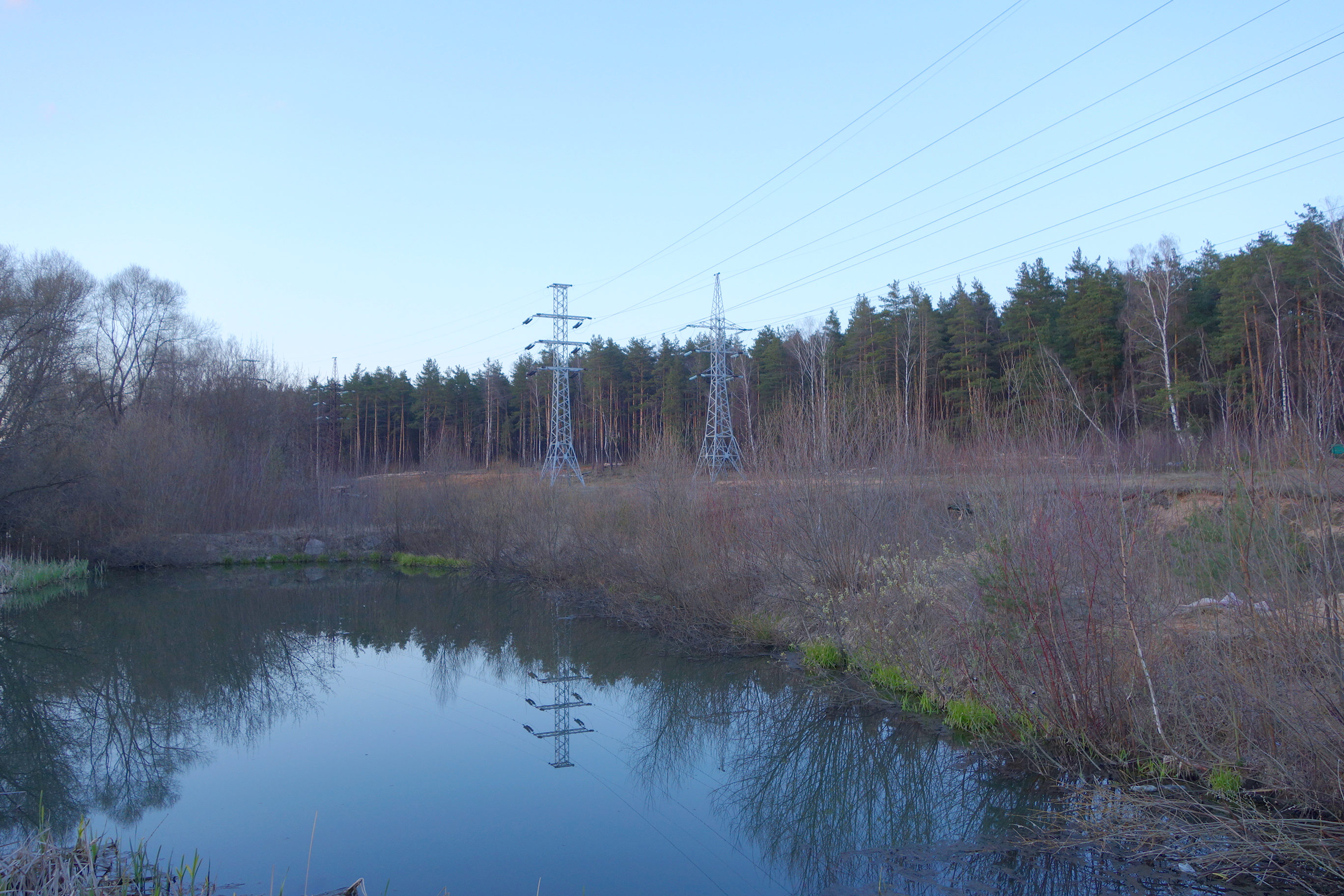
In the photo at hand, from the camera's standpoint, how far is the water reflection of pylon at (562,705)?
8.39m

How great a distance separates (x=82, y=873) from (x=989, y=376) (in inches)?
1035

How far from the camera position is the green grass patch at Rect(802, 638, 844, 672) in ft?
33.7

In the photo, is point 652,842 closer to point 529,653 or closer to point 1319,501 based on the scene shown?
point 1319,501

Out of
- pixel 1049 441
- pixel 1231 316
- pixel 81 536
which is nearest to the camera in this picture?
pixel 1049 441

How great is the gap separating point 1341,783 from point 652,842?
426 cm

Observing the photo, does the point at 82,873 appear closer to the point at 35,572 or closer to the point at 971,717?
the point at 971,717

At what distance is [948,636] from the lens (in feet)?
26.7

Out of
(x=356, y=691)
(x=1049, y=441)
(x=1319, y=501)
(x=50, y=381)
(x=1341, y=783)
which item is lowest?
(x=356, y=691)

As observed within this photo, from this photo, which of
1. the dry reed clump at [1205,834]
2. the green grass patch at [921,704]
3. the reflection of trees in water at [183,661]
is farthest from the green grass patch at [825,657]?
the dry reed clump at [1205,834]

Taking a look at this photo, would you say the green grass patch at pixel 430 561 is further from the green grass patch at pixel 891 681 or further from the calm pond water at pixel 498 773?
the green grass patch at pixel 891 681

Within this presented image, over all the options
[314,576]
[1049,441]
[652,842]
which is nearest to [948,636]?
[1049,441]

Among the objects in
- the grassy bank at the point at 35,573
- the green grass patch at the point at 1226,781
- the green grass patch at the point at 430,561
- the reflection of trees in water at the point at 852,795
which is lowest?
the reflection of trees in water at the point at 852,795

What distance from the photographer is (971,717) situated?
7.69 m

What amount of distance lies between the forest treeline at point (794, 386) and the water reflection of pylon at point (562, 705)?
13.6 ft
